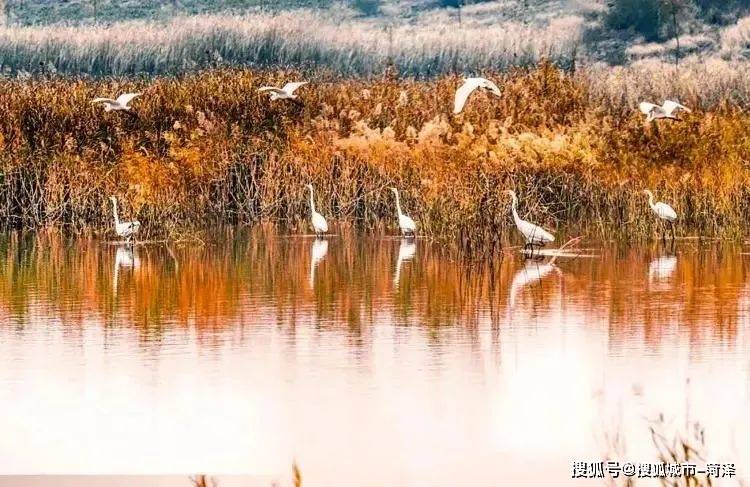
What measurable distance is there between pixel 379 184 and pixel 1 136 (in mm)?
3129

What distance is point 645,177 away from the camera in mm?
13523

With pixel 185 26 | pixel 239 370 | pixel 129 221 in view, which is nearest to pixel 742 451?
pixel 239 370

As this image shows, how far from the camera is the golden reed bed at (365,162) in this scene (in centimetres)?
1294

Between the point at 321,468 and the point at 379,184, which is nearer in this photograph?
the point at 321,468

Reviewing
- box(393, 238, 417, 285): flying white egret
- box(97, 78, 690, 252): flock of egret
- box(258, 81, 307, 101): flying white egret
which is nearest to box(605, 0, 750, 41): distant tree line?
box(97, 78, 690, 252): flock of egret

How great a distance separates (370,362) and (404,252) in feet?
12.7

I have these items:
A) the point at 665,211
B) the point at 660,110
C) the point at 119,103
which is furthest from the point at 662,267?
the point at 119,103

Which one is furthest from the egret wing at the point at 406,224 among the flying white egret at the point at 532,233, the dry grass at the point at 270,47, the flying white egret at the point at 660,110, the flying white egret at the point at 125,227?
the dry grass at the point at 270,47

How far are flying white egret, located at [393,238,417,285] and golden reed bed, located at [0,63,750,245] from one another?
0.76ft

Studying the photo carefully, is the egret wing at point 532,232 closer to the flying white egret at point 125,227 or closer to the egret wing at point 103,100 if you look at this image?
the flying white egret at point 125,227

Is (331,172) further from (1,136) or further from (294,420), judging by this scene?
(294,420)

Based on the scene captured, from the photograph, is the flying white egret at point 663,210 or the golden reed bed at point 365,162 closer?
the flying white egret at point 663,210

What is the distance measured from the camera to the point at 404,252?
465 inches

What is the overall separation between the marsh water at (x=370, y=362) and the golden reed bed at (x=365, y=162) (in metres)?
1.16
